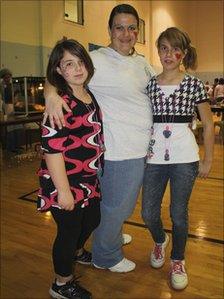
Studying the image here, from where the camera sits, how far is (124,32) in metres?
1.85

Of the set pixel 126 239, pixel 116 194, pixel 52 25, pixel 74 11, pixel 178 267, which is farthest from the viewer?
pixel 74 11

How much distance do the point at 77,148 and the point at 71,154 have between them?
4cm

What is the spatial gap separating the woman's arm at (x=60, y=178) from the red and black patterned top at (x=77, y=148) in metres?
0.03

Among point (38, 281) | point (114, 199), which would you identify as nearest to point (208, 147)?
point (114, 199)

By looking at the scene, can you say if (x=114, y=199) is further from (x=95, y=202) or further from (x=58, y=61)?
(x=58, y=61)

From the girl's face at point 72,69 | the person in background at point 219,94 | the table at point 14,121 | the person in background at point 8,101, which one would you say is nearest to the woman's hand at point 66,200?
the girl's face at point 72,69

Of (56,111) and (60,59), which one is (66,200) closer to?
(56,111)

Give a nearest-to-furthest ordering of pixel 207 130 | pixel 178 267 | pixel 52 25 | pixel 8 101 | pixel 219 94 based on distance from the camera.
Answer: pixel 207 130 → pixel 178 267 → pixel 8 101 → pixel 219 94 → pixel 52 25

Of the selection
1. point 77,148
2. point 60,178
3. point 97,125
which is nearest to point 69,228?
point 60,178

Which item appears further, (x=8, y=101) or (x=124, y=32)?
(x=8, y=101)

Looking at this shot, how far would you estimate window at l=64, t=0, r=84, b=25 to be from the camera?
9.01 metres

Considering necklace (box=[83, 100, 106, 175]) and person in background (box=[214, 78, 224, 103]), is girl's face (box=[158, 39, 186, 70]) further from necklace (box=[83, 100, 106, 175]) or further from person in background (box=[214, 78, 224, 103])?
person in background (box=[214, 78, 224, 103])

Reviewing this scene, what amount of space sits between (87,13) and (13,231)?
7995 millimetres

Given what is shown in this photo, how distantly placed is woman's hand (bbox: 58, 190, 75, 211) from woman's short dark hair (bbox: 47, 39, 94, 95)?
0.48 metres
